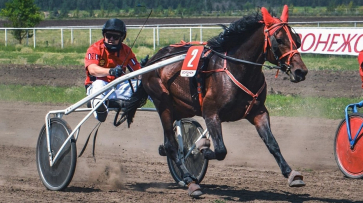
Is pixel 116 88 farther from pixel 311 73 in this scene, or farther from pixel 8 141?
pixel 311 73

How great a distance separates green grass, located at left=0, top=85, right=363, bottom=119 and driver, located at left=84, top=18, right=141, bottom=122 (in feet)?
16.7

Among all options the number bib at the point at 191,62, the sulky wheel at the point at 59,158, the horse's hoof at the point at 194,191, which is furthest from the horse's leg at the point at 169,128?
the sulky wheel at the point at 59,158

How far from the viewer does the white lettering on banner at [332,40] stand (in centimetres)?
1480

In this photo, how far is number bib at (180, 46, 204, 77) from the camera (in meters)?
5.81

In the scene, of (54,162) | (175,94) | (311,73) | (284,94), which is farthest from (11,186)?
(311,73)

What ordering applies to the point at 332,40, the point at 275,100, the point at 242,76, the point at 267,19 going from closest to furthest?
1. the point at 267,19
2. the point at 242,76
3. the point at 275,100
4. the point at 332,40

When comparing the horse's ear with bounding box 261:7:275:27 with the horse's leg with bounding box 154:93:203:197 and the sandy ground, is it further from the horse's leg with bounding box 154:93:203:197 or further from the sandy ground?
the sandy ground

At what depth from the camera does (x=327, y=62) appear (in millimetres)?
18047

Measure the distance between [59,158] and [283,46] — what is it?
2620mm

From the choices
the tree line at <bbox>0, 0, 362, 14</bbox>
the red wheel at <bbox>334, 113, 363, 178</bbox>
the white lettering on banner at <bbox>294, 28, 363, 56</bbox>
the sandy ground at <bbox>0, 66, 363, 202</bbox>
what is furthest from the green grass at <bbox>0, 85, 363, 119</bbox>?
the tree line at <bbox>0, 0, 362, 14</bbox>

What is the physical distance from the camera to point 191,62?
5879 mm

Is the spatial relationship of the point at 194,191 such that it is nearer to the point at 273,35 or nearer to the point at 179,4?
the point at 273,35

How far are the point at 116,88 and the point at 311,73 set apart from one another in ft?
31.0

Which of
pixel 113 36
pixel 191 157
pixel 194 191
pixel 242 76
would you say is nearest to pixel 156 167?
pixel 191 157
